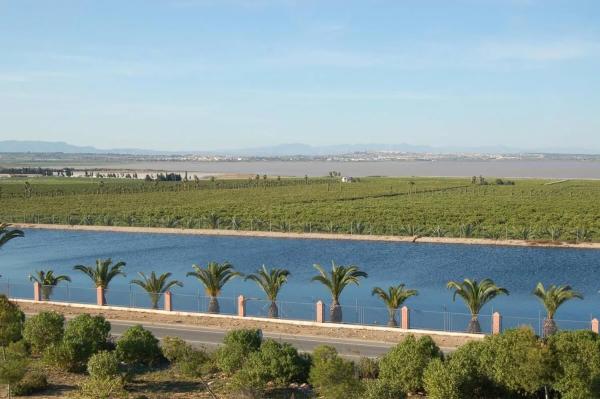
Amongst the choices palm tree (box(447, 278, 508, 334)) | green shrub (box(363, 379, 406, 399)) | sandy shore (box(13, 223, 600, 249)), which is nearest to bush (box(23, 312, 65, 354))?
green shrub (box(363, 379, 406, 399))

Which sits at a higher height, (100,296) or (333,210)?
(333,210)

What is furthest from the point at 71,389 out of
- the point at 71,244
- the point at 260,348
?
the point at 71,244

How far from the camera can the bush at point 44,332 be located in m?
20.1

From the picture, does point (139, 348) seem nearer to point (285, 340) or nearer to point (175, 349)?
point (175, 349)

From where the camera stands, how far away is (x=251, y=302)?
96.8 feet

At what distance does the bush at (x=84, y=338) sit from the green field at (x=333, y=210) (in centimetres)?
3718

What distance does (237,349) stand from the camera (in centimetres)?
1817

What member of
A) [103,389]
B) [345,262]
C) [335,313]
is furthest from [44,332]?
[345,262]

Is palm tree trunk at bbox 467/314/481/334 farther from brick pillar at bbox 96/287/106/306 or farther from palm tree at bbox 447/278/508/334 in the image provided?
brick pillar at bbox 96/287/106/306

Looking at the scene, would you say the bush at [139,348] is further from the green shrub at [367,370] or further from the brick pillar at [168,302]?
the brick pillar at [168,302]

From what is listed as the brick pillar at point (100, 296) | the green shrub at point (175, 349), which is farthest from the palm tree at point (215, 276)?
the green shrub at point (175, 349)

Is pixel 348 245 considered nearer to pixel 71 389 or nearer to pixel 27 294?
pixel 27 294

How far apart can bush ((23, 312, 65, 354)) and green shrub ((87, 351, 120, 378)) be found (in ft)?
11.2

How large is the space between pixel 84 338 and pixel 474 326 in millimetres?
12592
